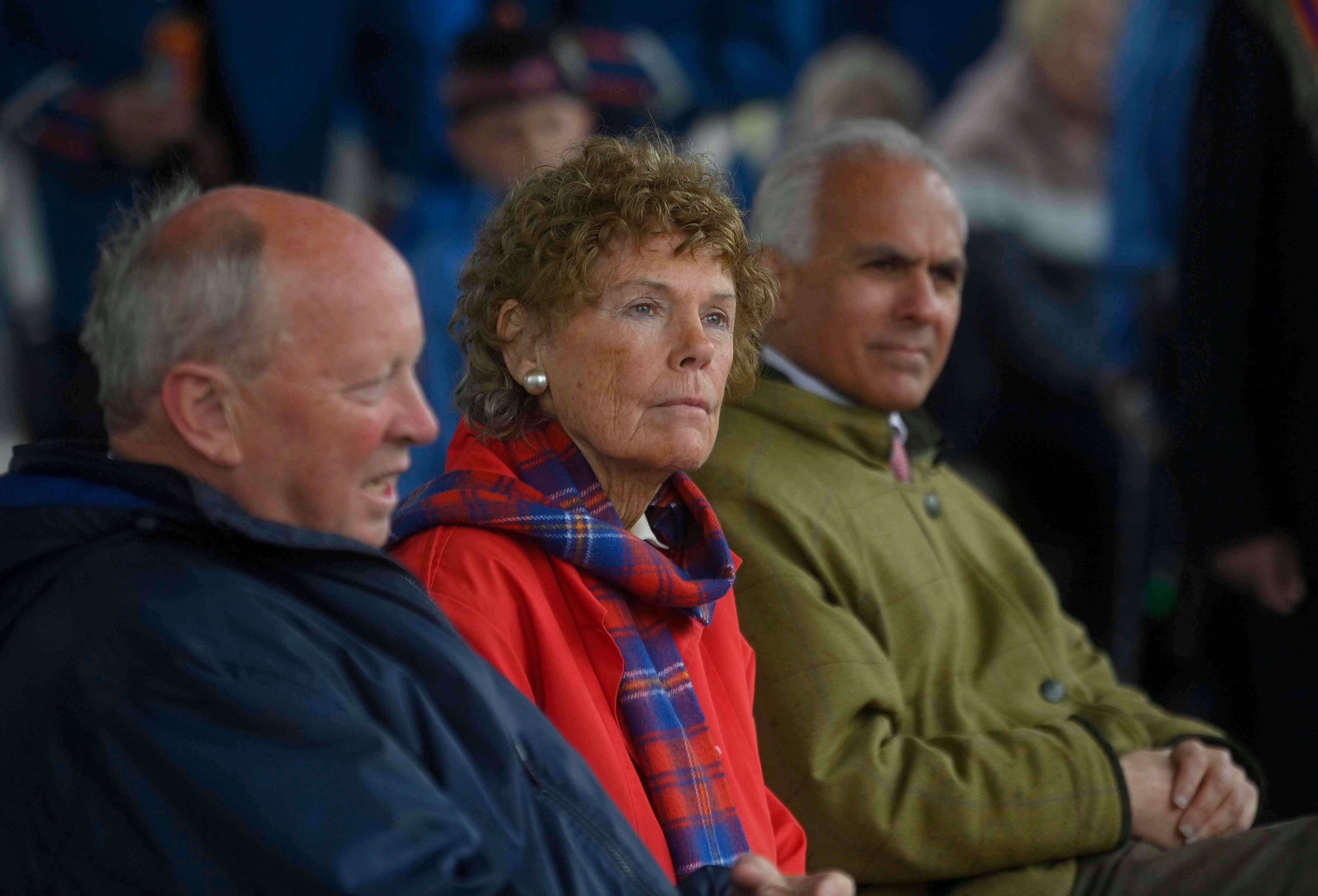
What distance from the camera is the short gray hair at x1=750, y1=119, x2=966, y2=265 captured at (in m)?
2.67

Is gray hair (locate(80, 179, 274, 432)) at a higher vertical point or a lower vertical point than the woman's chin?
higher

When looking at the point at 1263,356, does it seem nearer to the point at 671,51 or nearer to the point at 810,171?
the point at 810,171

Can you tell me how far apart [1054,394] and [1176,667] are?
1203 mm

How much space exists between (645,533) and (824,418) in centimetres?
50

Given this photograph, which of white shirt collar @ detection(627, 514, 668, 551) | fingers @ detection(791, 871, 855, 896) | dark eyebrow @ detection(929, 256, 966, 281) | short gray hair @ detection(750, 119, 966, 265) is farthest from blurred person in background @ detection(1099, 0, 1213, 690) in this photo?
fingers @ detection(791, 871, 855, 896)

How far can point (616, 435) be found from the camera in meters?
2.09

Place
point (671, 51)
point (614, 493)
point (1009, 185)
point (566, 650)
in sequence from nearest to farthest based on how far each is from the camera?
point (566, 650)
point (614, 493)
point (671, 51)
point (1009, 185)

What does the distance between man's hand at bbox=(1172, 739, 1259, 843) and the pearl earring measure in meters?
1.21

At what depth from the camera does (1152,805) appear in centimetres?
240

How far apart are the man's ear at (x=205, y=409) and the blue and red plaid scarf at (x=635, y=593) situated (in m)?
0.40

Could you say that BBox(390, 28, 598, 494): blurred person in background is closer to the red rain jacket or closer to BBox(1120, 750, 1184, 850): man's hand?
the red rain jacket

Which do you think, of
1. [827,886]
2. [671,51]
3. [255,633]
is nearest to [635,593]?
[827,886]

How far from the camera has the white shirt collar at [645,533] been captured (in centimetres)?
221

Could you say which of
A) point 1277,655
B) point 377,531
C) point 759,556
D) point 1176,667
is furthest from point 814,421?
point 1176,667
